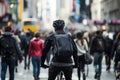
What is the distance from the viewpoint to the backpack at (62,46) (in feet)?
32.2

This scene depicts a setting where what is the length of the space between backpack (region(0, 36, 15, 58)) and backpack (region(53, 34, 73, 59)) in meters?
4.12

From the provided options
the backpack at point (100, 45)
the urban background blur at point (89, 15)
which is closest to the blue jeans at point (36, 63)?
the backpack at point (100, 45)

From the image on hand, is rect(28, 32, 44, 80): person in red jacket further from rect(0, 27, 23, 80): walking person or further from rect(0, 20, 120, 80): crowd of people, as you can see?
rect(0, 27, 23, 80): walking person

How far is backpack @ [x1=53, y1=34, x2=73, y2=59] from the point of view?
980cm

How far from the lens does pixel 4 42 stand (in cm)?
1395

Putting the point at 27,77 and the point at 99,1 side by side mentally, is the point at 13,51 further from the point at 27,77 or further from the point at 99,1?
the point at 99,1

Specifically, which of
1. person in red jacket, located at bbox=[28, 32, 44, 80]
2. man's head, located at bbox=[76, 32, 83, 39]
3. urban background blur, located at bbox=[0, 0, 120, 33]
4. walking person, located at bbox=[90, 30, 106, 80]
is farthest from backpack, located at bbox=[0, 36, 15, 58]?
urban background blur, located at bbox=[0, 0, 120, 33]

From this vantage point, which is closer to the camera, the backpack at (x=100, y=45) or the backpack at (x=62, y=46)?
the backpack at (x=62, y=46)

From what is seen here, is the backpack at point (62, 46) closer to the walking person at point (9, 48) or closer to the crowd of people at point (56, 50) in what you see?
the crowd of people at point (56, 50)

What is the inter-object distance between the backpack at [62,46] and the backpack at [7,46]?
412cm

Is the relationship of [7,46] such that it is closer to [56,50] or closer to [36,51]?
[56,50]

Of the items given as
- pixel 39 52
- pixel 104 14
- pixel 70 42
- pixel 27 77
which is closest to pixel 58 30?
pixel 70 42

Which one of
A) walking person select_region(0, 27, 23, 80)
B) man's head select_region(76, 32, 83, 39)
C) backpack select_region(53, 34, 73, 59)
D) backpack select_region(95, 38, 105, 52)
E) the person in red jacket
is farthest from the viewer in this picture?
backpack select_region(95, 38, 105, 52)

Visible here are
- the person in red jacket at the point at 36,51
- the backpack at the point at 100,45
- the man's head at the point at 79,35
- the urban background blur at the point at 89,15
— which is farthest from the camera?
the urban background blur at the point at 89,15
